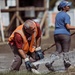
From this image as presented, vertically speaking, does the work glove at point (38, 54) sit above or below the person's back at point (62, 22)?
below

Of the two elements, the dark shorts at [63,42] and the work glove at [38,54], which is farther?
the dark shorts at [63,42]

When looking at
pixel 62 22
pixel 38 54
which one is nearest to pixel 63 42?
pixel 62 22

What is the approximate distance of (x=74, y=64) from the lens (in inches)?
367

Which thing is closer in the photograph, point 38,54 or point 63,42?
point 38,54

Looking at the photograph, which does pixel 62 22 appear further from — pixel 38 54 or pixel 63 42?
pixel 38 54

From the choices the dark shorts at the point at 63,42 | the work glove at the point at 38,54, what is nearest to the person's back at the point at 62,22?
the dark shorts at the point at 63,42

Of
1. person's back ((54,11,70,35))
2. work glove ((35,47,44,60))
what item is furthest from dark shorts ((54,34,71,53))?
work glove ((35,47,44,60))

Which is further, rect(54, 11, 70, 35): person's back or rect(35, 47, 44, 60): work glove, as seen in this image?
rect(54, 11, 70, 35): person's back

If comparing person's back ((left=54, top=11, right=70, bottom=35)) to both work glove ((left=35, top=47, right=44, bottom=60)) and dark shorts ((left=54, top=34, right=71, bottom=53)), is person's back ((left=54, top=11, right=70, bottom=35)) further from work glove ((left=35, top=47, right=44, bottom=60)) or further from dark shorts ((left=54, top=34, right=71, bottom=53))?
work glove ((left=35, top=47, right=44, bottom=60))

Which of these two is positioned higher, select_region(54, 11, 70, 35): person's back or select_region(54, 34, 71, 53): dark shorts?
select_region(54, 11, 70, 35): person's back

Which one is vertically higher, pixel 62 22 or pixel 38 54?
pixel 62 22

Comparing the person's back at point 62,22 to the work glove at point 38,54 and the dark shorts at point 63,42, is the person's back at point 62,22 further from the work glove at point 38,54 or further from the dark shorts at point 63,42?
the work glove at point 38,54

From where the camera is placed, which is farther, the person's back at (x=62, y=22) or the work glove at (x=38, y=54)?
the person's back at (x=62, y=22)

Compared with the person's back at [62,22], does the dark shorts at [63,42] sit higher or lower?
lower
